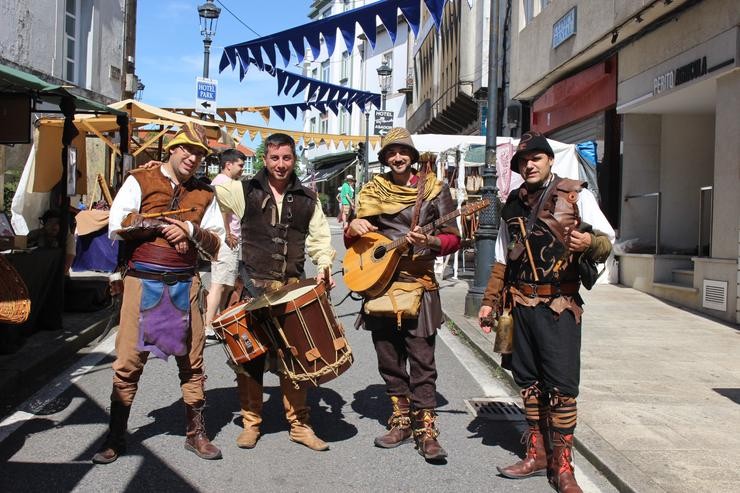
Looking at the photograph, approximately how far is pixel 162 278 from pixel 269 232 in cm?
76

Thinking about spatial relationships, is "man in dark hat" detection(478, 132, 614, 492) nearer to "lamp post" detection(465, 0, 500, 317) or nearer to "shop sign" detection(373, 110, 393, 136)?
"lamp post" detection(465, 0, 500, 317)

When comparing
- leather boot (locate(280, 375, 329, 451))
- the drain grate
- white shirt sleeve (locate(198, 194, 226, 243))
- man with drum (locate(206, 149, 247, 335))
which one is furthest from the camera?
man with drum (locate(206, 149, 247, 335))

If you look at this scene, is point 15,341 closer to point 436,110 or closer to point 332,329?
point 332,329

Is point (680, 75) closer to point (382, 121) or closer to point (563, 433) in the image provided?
point (563, 433)

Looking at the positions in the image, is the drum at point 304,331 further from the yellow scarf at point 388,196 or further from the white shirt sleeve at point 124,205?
the white shirt sleeve at point 124,205

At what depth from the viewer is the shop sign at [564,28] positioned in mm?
15041

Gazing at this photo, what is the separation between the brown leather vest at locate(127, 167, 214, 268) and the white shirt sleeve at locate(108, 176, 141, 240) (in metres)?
0.03

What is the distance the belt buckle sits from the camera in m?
4.52

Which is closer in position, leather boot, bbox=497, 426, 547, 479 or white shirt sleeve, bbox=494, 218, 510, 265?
leather boot, bbox=497, 426, 547, 479

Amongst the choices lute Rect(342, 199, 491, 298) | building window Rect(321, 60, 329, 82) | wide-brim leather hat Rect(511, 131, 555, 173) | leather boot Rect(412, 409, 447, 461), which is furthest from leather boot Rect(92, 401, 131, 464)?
building window Rect(321, 60, 329, 82)

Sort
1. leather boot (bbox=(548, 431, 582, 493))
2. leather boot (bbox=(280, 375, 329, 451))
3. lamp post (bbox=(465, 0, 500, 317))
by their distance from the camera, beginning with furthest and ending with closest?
lamp post (bbox=(465, 0, 500, 317)), leather boot (bbox=(280, 375, 329, 451)), leather boot (bbox=(548, 431, 582, 493))

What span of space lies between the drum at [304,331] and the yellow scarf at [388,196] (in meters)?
0.63

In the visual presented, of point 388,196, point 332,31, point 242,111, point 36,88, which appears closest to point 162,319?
point 388,196

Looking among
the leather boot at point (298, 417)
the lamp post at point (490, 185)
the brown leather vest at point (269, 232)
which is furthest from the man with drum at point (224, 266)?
the lamp post at point (490, 185)
